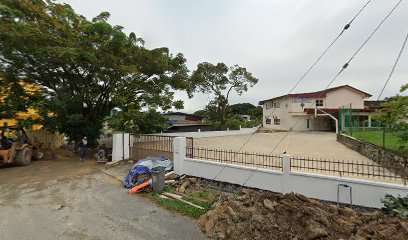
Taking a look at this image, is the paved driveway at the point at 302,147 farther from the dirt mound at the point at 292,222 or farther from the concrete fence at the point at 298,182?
the dirt mound at the point at 292,222

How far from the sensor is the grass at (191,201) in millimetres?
6564

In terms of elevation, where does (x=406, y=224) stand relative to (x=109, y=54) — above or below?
below

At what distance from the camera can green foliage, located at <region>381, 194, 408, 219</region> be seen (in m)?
5.52

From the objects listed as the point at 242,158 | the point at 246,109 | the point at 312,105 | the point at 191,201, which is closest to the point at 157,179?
the point at 191,201

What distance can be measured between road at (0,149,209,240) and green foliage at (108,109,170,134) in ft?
18.1

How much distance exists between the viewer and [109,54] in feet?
43.1

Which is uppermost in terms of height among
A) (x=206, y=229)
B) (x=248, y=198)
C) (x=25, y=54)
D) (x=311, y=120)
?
(x=25, y=54)

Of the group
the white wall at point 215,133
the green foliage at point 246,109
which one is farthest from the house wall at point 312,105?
the green foliage at point 246,109

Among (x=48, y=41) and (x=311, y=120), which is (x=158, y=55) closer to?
(x=48, y=41)

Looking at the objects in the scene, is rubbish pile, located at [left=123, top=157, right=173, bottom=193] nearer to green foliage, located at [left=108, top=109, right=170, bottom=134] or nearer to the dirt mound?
the dirt mound

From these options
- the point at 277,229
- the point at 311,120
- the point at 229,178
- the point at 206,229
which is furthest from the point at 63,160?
the point at 311,120

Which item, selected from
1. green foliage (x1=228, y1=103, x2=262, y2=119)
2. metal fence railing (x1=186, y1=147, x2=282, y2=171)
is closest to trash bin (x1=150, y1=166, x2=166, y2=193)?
metal fence railing (x1=186, y1=147, x2=282, y2=171)

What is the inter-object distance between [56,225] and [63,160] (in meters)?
9.64

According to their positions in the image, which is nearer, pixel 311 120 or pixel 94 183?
pixel 94 183
